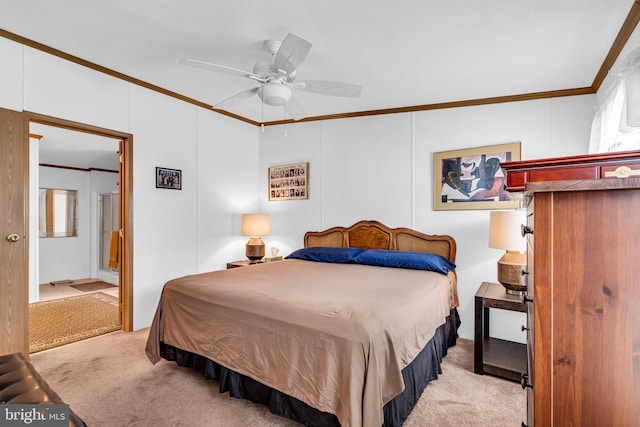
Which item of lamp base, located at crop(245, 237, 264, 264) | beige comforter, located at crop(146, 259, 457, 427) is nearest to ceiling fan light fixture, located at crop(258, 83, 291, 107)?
beige comforter, located at crop(146, 259, 457, 427)

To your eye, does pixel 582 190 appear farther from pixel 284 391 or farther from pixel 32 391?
pixel 32 391

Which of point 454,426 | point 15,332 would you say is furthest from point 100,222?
point 454,426

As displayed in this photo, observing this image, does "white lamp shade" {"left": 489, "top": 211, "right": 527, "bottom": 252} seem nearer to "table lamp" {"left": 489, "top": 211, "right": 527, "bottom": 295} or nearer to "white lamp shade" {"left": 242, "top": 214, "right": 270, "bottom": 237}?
"table lamp" {"left": 489, "top": 211, "right": 527, "bottom": 295}

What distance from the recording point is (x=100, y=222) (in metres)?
6.73

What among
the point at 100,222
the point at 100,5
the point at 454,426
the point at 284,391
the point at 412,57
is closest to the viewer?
the point at 284,391

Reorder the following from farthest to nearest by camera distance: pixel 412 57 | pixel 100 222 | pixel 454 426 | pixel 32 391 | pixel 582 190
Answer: pixel 100 222
pixel 412 57
pixel 454 426
pixel 32 391
pixel 582 190

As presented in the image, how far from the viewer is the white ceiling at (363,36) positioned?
213 cm

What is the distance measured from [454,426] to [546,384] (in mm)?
1282

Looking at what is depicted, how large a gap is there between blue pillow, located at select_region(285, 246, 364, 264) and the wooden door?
2.55 meters

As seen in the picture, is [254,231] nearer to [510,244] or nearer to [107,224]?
[510,244]

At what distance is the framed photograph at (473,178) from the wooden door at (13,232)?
3.88 m

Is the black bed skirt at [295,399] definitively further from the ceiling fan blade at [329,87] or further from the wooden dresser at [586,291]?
the ceiling fan blade at [329,87]

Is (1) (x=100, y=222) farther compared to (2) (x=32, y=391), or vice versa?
(1) (x=100, y=222)

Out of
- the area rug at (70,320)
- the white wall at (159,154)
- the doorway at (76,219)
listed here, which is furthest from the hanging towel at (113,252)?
the white wall at (159,154)
